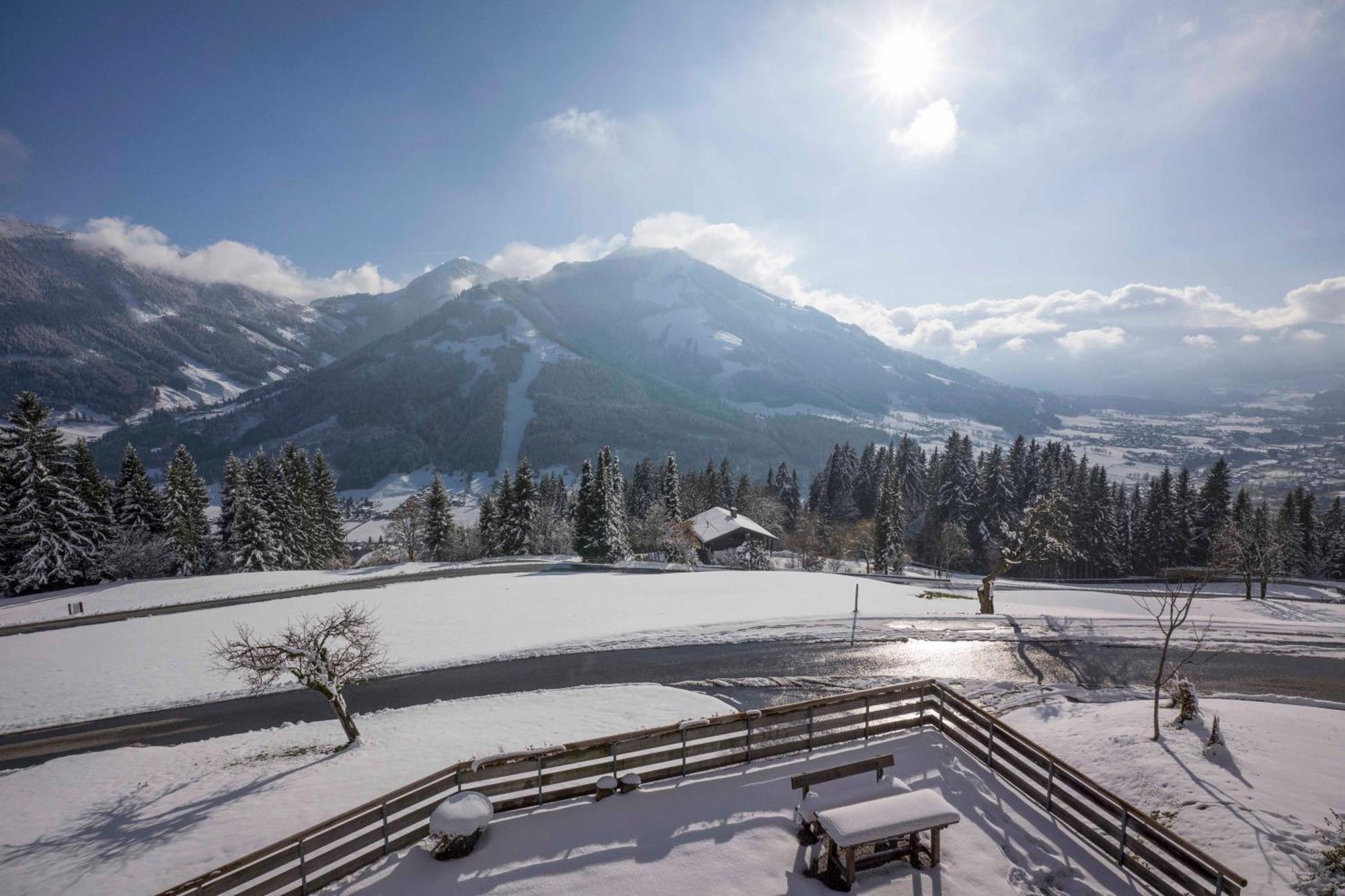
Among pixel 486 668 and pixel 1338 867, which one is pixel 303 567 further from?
pixel 1338 867

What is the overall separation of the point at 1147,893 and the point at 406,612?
33363 millimetres

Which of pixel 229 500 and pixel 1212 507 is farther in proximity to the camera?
pixel 1212 507

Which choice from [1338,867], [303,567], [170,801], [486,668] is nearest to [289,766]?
[170,801]

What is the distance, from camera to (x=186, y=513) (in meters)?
50.9

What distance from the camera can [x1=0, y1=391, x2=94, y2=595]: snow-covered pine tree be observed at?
39.1 m

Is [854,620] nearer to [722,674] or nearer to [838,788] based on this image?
[722,674]

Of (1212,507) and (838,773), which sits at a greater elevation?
(1212,507)

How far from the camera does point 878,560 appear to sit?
6706 centimetres

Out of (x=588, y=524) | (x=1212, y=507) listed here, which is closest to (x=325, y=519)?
(x=588, y=524)

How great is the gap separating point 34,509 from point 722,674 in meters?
51.8

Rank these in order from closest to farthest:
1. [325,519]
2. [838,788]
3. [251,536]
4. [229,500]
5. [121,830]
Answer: [838,788]
[121,830]
[251,536]
[229,500]
[325,519]

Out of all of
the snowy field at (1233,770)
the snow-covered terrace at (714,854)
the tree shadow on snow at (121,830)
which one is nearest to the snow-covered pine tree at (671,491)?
the snowy field at (1233,770)

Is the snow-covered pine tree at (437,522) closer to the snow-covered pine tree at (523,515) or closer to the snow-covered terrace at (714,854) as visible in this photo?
the snow-covered pine tree at (523,515)

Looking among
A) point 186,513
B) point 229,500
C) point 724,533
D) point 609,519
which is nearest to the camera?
point 186,513
